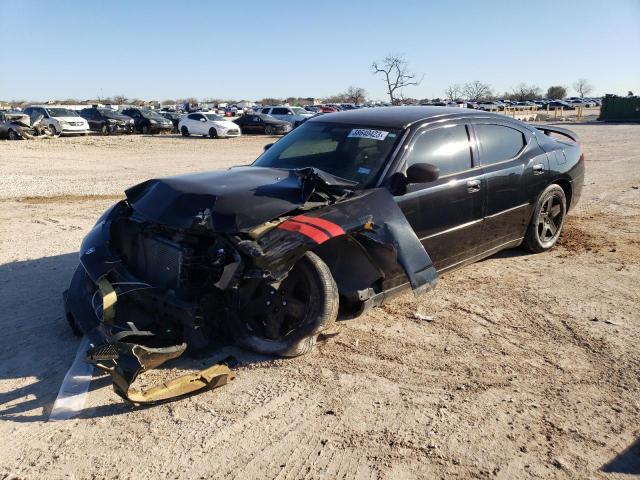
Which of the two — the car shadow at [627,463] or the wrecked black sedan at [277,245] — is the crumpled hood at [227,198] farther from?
the car shadow at [627,463]

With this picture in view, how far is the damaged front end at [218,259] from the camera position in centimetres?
338

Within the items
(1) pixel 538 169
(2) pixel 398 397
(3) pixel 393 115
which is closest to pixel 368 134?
(3) pixel 393 115

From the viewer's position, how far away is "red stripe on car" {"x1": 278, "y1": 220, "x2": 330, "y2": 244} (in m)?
3.31

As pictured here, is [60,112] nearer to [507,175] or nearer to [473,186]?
[507,175]

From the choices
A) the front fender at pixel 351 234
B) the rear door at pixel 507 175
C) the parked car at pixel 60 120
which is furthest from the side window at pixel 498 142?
the parked car at pixel 60 120

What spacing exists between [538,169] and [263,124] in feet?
83.5

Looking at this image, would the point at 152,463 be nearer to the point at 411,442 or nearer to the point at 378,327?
the point at 411,442

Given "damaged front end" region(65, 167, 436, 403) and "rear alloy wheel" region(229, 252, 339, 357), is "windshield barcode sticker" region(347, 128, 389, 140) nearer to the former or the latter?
Result: "damaged front end" region(65, 167, 436, 403)

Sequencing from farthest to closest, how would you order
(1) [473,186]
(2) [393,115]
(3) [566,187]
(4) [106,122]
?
(4) [106,122] → (3) [566,187] → (2) [393,115] → (1) [473,186]

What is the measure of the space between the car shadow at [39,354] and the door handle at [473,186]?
239cm

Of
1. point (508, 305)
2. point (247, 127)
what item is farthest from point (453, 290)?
point (247, 127)

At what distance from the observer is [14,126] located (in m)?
22.8

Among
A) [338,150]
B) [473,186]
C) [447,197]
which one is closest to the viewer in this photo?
[447,197]

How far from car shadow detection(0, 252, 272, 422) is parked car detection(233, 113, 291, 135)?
25425 millimetres
